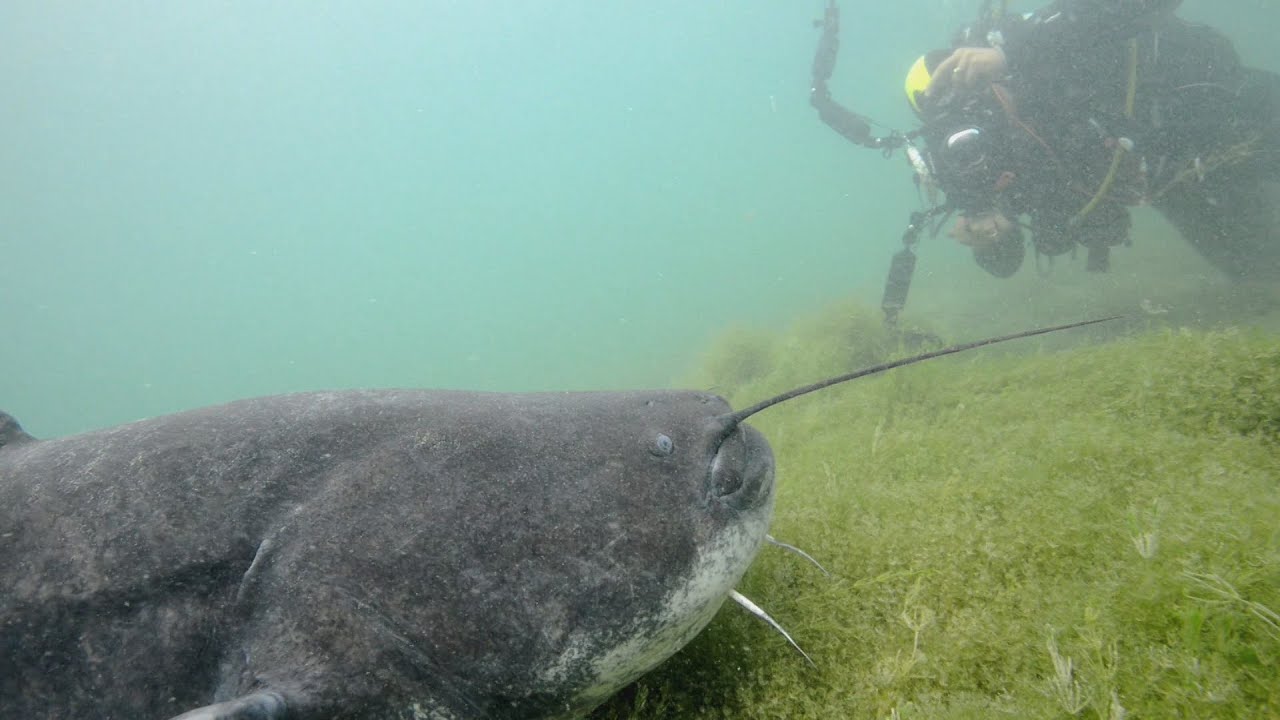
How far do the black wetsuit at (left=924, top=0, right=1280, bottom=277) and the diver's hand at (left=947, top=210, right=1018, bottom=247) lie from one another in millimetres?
184

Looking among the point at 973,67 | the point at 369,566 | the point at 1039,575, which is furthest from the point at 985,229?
the point at 369,566

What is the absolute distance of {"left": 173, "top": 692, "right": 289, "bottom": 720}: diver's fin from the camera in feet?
3.84

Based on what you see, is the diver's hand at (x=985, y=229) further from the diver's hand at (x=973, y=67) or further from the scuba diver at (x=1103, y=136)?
the diver's hand at (x=973, y=67)

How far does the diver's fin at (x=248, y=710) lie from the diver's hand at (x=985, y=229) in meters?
8.47

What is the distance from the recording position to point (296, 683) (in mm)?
1374

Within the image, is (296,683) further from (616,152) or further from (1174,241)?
(616,152)

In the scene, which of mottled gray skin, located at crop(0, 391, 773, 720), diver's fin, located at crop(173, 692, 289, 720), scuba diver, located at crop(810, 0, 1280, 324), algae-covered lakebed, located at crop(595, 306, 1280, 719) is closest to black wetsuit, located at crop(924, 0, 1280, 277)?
scuba diver, located at crop(810, 0, 1280, 324)

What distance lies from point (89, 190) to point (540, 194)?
95.0 meters

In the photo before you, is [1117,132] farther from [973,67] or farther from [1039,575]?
Result: [1039,575]

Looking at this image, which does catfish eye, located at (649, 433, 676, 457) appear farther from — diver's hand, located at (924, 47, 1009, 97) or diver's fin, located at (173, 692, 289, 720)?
diver's hand, located at (924, 47, 1009, 97)

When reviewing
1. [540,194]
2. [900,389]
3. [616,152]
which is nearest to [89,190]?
[540,194]

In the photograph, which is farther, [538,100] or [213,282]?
[538,100]

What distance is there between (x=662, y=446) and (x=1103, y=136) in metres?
8.42

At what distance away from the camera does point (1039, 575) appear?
211 cm
